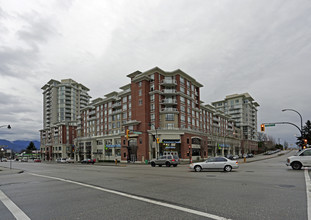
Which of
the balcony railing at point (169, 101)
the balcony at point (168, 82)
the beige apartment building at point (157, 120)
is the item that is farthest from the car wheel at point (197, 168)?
the balcony at point (168, 82)

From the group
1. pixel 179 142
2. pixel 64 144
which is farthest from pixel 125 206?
pixel 64 144

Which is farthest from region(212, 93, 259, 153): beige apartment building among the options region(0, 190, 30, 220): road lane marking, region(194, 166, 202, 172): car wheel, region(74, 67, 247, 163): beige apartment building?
region(0, 190, 30, 220): road lane marking

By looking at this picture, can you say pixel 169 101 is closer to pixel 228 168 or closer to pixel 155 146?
pixel 155 146

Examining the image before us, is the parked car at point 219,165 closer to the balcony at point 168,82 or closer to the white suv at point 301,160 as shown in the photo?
the white suv at point 301,160

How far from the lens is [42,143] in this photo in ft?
413

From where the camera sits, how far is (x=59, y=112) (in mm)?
120688

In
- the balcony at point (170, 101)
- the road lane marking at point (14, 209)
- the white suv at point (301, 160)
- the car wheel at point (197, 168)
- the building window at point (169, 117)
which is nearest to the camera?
the road lane marking at point (14, 209)

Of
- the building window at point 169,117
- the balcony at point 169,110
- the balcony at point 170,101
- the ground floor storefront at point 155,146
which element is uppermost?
the balcony at point 170,101

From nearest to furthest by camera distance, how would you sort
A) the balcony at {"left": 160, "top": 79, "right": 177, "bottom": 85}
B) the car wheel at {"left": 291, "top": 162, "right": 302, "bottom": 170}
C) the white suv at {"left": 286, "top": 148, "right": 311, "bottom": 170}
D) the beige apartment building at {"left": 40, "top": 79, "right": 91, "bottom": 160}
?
the white suv at {"left": 286, "top": 148, "right": 311, "bottom": 170}, the car wheel at {"left": 291, "top": 162, "right": 302, "bottom": 170}, the balcony at {"left": 160, "top": 79, "right": 177, "bottom": 85}, the beige apartment building at {"left": 40, "top": 79, "right": 91, "bottom": 160}

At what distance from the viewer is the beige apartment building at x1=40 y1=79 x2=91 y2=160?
105250mm

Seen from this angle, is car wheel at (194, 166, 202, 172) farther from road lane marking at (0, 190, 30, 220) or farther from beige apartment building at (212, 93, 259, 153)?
beige apartment building at (212, 93, 259, 153)

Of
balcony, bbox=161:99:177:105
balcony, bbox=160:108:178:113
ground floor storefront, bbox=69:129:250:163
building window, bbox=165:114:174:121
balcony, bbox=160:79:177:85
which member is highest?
balcony, bbox=160:79:177:85

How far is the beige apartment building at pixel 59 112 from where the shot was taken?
345 feet

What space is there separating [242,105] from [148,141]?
3276 inches
